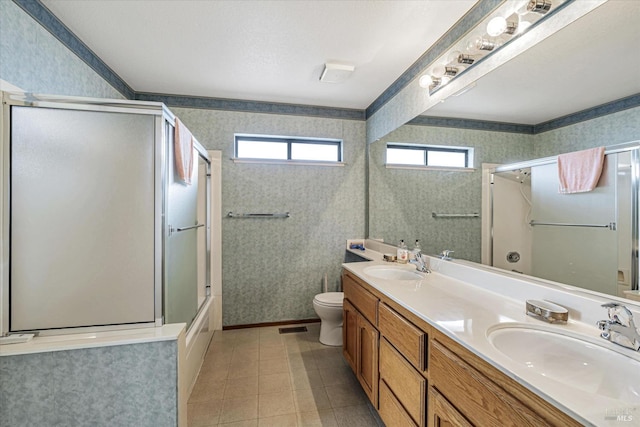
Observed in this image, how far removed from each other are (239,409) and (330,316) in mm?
1027

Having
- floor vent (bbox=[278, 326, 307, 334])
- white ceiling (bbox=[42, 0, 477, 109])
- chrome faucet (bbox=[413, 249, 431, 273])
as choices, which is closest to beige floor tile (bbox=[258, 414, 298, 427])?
floor vent (bbox=[278, 326, 307, 334])

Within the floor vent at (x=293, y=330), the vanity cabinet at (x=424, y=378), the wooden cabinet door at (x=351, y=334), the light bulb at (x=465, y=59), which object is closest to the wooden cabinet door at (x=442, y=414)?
the vanity cabinet at (x=424, y=378)

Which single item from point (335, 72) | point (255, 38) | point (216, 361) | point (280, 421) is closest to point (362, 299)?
point (280, 421)

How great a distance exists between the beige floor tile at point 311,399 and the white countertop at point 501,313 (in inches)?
34.8

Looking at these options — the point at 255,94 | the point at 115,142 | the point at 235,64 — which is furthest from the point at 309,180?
the point at 115,142

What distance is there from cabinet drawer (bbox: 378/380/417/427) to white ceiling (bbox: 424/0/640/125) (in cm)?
150

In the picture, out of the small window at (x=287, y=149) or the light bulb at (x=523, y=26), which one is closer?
the light bulb at (x=523, y=26)

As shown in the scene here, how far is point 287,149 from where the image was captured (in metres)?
3.12

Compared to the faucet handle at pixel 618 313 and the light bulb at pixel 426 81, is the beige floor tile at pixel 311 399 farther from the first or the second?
the light bulb at pixel 426 81

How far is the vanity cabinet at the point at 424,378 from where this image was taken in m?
0.74

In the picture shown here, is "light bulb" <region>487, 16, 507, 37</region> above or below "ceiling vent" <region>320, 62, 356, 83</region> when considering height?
below

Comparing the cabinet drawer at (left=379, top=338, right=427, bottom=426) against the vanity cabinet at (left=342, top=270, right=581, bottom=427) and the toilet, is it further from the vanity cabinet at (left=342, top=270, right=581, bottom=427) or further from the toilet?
the toilet

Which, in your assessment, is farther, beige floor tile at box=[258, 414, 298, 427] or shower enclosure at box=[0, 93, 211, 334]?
beige floor tile at box=[258, 414, 298, 427]

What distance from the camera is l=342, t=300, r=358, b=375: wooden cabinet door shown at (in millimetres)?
1924
